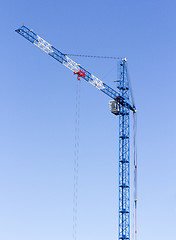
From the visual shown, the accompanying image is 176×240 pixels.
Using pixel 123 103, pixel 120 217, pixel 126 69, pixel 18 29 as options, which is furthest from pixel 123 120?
pixel 18 29

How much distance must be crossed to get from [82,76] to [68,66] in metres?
4.77

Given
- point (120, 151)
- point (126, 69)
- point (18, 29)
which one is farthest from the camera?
point (126, 69)

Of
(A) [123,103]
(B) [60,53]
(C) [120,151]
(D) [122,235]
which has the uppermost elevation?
(B) [60,53]

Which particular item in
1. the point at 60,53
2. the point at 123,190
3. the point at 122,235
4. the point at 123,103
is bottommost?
the point at 122,235

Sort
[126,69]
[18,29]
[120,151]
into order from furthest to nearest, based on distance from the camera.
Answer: [126,69], [120,151], [18,29]

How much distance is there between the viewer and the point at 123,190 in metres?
159

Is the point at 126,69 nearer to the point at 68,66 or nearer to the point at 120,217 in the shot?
the point at 68,66

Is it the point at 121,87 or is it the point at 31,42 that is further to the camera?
the point at 121,87

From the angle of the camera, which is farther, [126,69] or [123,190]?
[126,69]

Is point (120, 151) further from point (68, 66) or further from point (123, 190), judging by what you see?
point (68, 66)

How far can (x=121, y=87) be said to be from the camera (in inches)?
6649

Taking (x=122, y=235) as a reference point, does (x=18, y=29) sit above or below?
above

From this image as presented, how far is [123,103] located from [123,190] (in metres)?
24.8

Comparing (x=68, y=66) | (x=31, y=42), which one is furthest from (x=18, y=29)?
(x=68, y=66)
